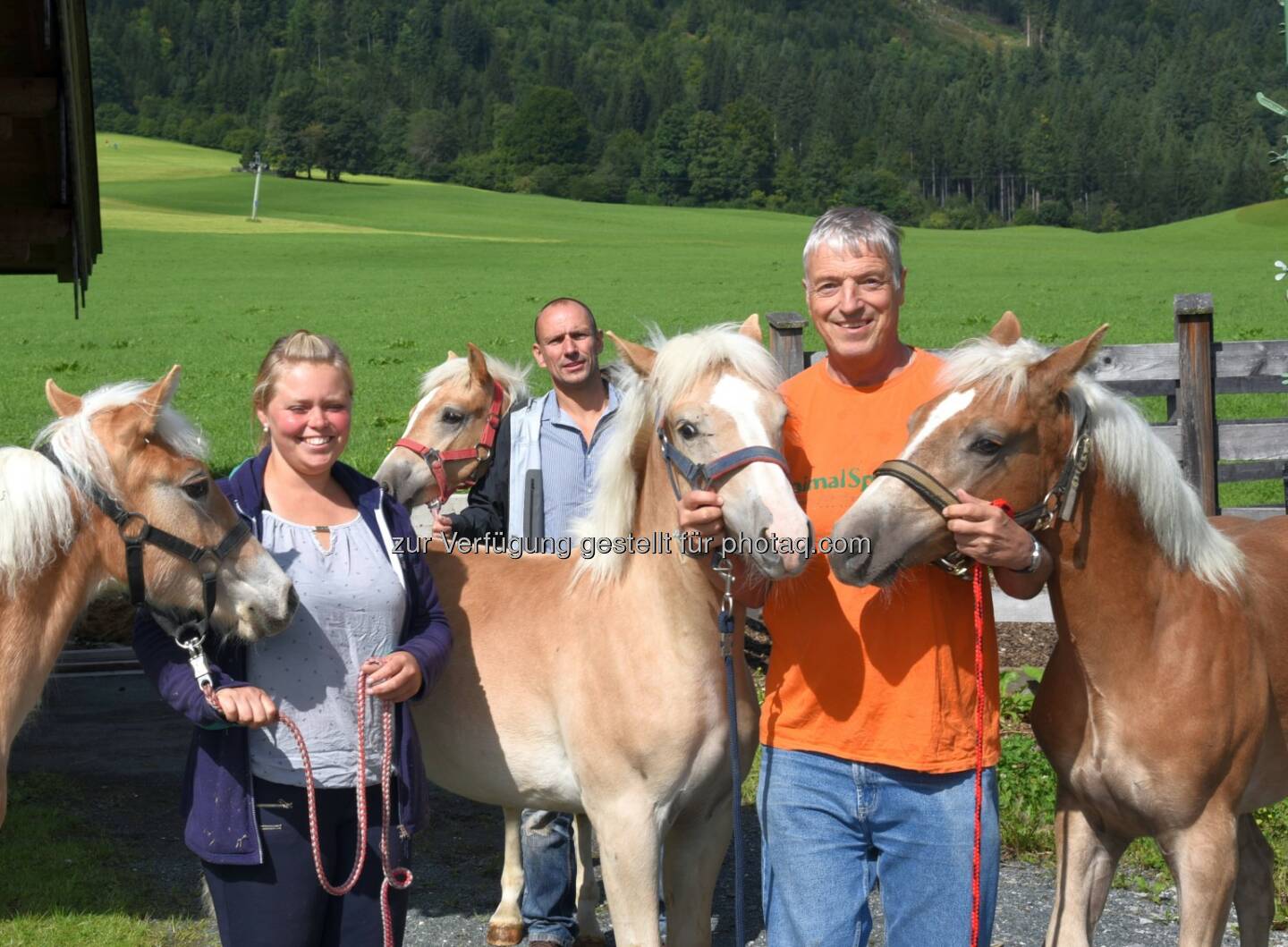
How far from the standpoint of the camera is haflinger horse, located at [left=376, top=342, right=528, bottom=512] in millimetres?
5570

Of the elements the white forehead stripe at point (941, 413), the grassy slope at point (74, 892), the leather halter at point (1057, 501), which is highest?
the white forehead stripe at point (941, 413)

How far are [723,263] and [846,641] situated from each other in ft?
149

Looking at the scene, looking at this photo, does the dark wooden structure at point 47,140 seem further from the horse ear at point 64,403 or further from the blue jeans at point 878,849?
the blue jeans at point 878,849

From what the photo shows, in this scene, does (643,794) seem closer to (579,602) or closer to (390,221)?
(579,602)

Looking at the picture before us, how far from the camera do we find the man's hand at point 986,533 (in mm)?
2889

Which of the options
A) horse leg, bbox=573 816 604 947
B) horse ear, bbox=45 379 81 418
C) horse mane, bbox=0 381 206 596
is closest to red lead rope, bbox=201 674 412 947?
horse mane, bbox=0 381 206 596

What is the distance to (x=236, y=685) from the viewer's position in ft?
9.83

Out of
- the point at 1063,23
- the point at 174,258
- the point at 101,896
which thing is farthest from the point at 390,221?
the point at 1063,23

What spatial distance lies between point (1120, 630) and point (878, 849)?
2.95 feet

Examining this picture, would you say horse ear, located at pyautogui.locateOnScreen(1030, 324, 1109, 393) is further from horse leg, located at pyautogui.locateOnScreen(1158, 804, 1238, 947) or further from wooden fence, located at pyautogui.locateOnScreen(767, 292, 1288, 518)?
wooden fence, located at pyautogui.locateOnScreen(767, 292, 1288, 518)

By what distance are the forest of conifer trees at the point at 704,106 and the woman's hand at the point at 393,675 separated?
79267 millimetres

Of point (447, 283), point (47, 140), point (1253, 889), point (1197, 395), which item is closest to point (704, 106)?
point (447, 283)

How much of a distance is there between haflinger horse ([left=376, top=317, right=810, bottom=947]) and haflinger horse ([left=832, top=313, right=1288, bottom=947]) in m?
0.57

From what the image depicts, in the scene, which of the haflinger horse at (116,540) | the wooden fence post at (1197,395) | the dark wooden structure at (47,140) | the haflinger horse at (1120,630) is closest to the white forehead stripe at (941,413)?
the haflinger horse at (1120,630)
